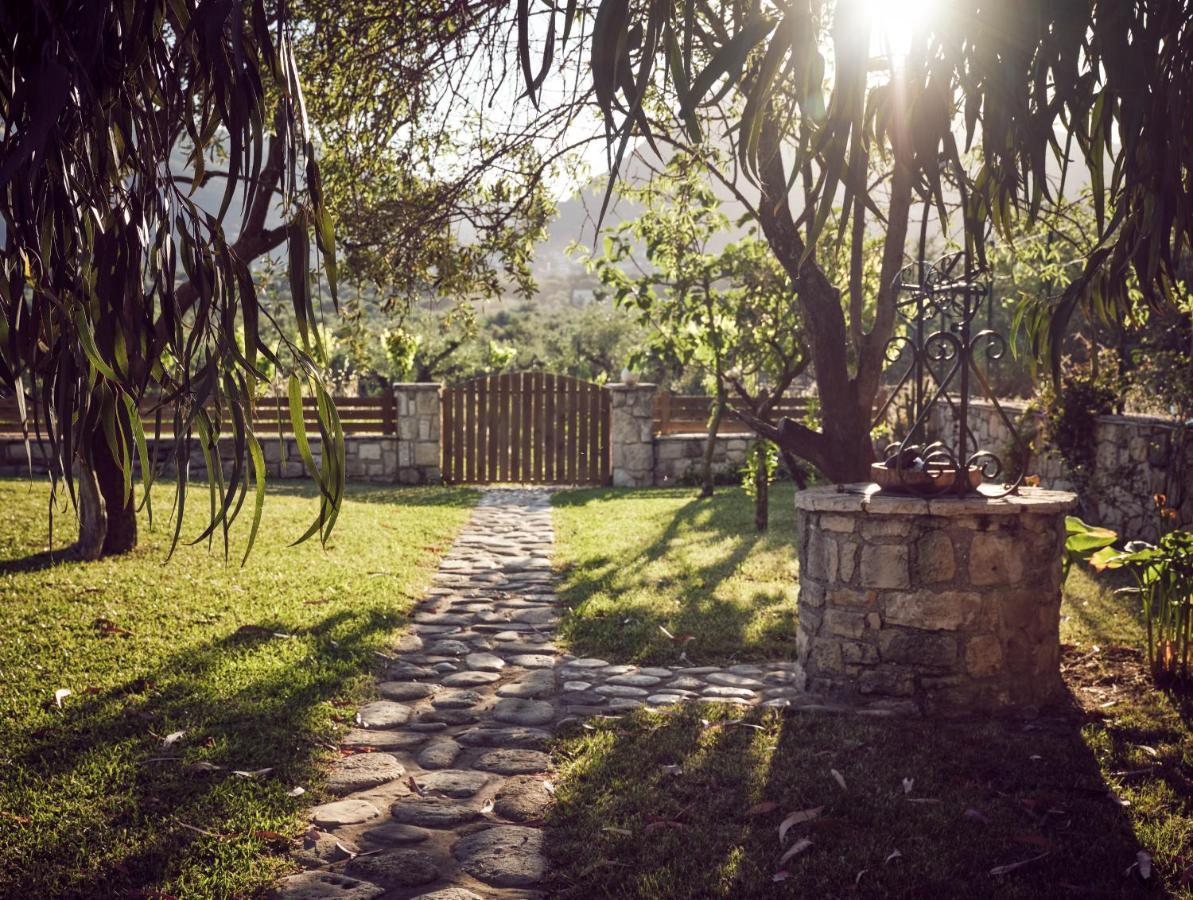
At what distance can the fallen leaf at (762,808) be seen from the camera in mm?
3041

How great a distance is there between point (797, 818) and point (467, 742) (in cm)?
131

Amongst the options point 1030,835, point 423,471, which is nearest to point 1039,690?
point 1030,835

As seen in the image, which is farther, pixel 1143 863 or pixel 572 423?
pixel 572 423

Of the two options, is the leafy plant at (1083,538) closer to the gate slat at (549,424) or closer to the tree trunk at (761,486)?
the tree trunk at (761,486)

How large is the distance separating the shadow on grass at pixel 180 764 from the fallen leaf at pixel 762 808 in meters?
1.41

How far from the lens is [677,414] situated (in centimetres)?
1387

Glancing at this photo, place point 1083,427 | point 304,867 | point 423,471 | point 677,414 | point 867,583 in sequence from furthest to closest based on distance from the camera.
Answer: point 677,414 < point 423,471 < point 1083,427 < point 867,583 < point 304,867

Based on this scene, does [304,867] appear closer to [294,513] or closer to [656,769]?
[656,769]

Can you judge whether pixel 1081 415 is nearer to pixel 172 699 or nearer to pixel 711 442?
pixel 711 442

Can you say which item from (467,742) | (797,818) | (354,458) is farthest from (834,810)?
(354,458)

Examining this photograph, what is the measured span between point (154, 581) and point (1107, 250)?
17.7 ft

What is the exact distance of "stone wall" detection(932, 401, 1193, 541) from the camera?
6422mm

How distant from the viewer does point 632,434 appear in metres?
→ 13.0

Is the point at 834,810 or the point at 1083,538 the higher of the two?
the point at 1083,538
